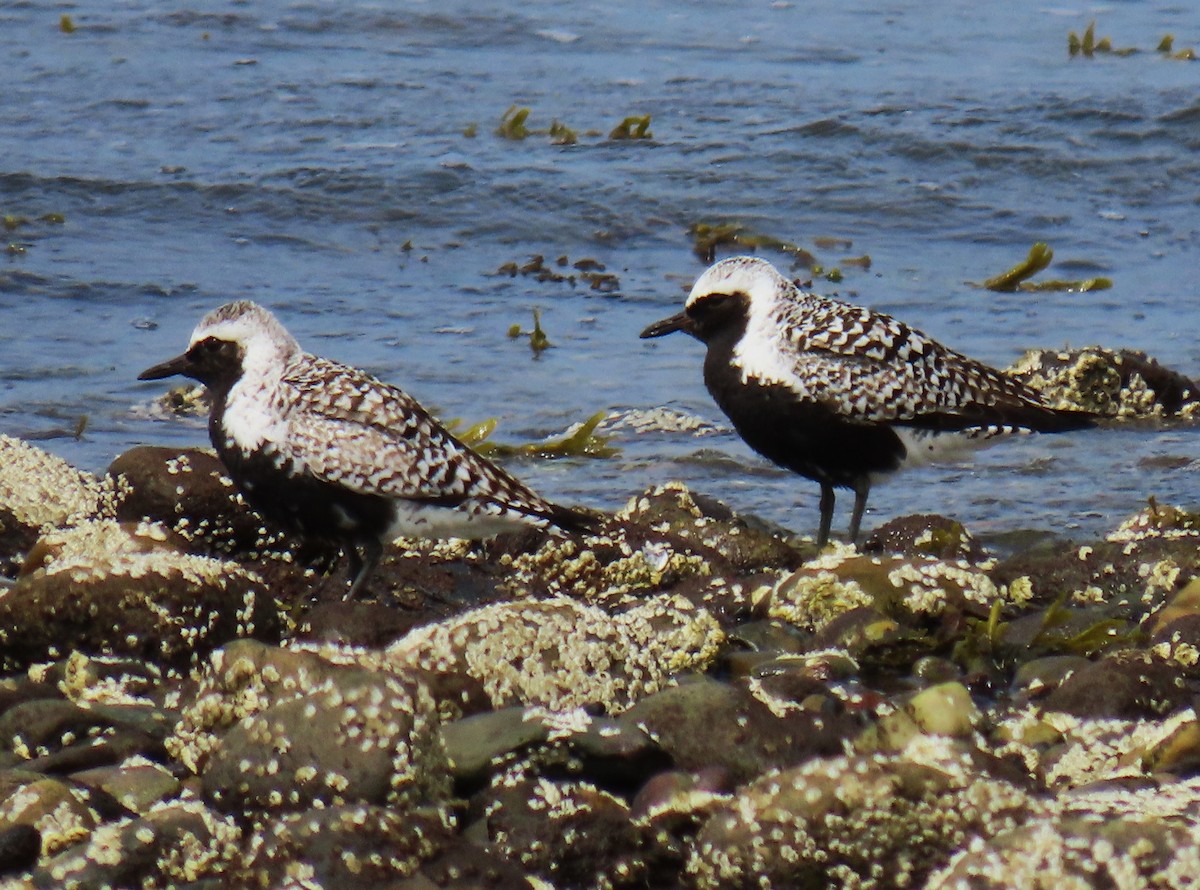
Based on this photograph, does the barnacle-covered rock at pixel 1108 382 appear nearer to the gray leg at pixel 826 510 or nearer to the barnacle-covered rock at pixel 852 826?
the gray leg at pixel 826 510

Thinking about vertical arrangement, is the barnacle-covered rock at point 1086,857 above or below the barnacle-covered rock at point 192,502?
above

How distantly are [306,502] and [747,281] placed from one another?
2.18 m

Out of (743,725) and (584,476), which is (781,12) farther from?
(743,725)

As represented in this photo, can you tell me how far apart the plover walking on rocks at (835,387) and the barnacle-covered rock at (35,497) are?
240 centimetres

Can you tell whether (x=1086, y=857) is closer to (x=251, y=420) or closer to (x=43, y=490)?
(x=251, y=420)

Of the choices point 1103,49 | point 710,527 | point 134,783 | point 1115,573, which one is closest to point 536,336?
point 710,527

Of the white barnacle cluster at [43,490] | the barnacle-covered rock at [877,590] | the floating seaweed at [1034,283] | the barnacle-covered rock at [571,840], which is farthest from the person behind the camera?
the floating seaweed at [1034,283]

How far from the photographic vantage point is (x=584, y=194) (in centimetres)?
1295

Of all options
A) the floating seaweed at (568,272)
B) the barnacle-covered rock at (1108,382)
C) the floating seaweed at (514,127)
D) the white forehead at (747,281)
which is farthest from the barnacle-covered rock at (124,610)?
the floating seaweed at (514,127)

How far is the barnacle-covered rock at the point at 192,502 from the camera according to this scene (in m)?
6.28

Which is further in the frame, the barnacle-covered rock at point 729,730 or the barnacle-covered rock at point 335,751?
the barnacle-covered rock at point 729,730

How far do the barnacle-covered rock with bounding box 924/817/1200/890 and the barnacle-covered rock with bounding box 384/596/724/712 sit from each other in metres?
1.50

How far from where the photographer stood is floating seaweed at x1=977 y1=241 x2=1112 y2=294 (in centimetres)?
1102

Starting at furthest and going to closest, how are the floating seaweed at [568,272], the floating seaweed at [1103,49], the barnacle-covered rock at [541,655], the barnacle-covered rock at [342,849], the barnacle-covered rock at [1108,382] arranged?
the floating seaweed at [1103,49]
the floating seaweed at [568,272]
the barnacle-covered rock at [1108,382]
the barnacle-covered rock at [541,655]
the barnacle-covered rock at [342,849]
